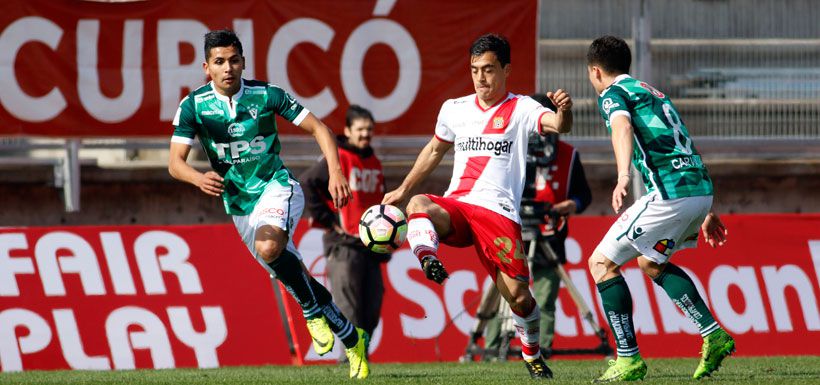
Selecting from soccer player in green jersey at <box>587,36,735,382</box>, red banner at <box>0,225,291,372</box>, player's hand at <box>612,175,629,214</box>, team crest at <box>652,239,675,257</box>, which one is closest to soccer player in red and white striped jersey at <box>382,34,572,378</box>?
soccer player in green jersey at <box>587,36,735,382</box>

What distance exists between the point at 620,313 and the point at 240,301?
5022mm

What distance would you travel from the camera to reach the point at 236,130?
9.63m

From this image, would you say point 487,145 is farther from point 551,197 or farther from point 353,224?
point 353,224

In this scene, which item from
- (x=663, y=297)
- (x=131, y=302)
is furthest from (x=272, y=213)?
(x=663, y=297)

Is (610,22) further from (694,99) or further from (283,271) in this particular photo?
(283,271)

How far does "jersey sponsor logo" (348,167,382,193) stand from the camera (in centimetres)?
1227

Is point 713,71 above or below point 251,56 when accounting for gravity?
below

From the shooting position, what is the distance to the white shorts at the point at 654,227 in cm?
870

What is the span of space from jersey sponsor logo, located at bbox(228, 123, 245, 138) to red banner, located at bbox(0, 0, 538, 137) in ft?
16.8

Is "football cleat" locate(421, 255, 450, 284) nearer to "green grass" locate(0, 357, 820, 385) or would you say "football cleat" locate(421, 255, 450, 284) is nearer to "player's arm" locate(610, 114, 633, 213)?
"green grass" locate(0, 357, 820, 385)

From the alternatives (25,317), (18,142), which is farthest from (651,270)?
(18,142)

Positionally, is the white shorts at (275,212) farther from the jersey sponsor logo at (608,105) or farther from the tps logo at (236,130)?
the jersey sponsor logo at (608,105)

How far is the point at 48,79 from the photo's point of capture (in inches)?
579

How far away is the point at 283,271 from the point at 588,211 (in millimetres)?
7258
